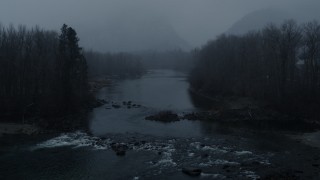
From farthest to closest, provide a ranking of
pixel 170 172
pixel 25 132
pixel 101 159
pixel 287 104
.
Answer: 1. pixel 287 104
2. pixel 25 132
3. pixel 101 159
4. pixel 170 172

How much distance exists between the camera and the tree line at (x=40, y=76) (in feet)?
A: 200

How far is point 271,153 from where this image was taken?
1516 inches

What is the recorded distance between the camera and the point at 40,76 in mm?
69000

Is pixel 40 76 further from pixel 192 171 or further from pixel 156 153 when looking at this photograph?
pixel 192 171

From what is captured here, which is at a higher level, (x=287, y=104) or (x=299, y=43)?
(x=299, y=43)

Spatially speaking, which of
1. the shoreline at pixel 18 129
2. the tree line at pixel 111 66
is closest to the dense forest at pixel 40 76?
the shoreline at pixel 18 129

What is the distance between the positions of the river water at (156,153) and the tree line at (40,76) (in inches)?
368

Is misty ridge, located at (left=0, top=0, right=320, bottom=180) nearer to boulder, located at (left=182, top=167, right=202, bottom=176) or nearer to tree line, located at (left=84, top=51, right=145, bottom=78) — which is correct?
boulder, located at (left=182, top=167, right=202, bottom=176)

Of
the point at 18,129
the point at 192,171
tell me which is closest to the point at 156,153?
the point at 192,171

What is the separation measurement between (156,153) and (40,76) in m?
37.4

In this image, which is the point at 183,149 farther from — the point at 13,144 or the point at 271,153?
the point at 13,144

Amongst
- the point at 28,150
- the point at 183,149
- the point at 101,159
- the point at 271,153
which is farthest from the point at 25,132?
the point at 271,153

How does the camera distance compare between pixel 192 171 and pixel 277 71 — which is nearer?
pixel 192 171

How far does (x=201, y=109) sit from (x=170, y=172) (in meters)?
34.3
